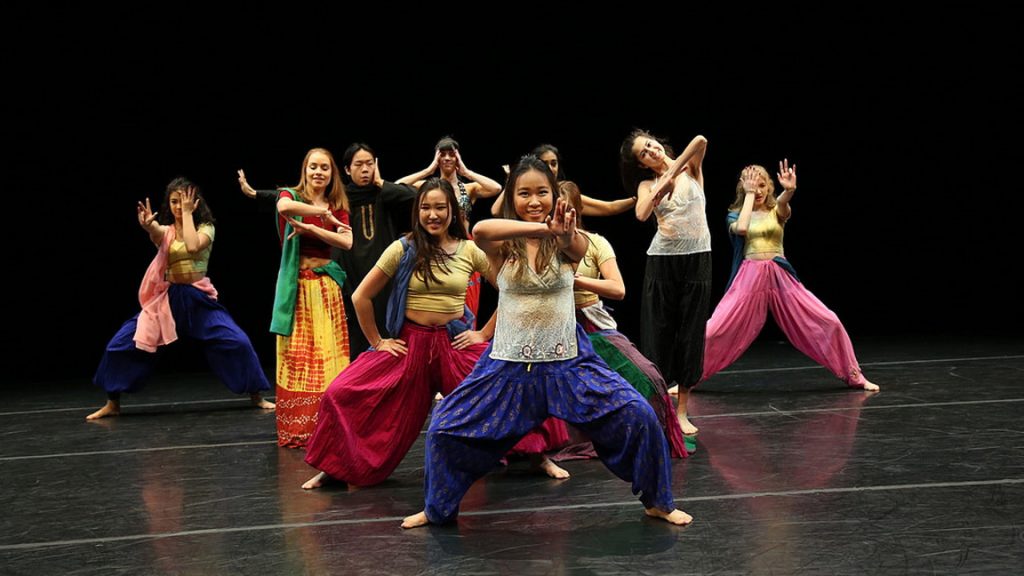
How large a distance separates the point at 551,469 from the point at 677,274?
1.05 meters

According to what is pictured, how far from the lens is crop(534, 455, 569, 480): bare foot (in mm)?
3975

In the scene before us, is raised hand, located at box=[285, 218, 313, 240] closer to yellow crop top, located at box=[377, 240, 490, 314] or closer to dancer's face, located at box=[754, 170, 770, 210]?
yellow crop top, located at box=[377, 240, 490, 314]

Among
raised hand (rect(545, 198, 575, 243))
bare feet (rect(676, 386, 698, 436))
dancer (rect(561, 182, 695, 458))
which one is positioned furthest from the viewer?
bare feet (rect(676, 386, 698, 436))

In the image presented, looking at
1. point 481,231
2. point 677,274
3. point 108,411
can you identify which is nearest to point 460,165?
point 677,274

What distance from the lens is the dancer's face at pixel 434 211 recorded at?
376cm

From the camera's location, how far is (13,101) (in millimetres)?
7125

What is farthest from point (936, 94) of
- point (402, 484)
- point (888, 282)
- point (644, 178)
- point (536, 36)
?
point (402, 484)

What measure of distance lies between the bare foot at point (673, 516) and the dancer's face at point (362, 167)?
2247mm

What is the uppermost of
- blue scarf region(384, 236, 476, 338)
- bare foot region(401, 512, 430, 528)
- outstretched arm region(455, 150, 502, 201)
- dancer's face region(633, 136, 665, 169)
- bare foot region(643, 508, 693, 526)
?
dancer's face region(633, 136, 665, 169)

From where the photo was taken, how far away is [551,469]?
4.00m

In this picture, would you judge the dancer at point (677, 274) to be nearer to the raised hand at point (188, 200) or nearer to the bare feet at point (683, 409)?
the bare feet at point (683, 409)

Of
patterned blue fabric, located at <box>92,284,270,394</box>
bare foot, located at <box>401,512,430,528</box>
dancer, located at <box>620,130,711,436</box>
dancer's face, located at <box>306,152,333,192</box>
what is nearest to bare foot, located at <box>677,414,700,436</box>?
dancer, located at <box>620,130,711,436</box>

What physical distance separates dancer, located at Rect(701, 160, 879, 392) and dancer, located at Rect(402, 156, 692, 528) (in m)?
2.48

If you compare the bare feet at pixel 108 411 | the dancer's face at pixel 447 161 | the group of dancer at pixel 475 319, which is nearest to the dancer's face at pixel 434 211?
the group of dancer at pixel 475 319
